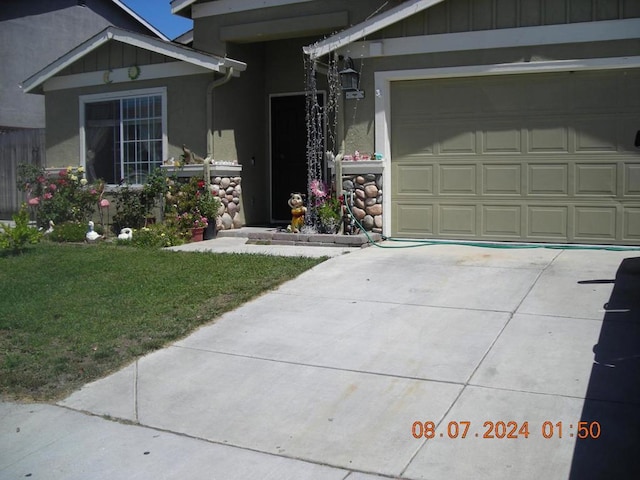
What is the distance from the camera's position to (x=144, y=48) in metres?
12.5

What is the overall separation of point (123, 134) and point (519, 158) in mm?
7111

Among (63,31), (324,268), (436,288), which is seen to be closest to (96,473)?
(436,288)

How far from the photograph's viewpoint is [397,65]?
10508 mm

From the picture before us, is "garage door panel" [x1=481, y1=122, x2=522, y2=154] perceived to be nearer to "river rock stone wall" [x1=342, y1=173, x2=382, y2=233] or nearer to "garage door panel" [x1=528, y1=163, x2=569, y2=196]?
"garage door panel" [x1=528, y1=163, x2=569, y2=196]

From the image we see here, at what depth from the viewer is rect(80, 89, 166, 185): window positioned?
41.8 feet

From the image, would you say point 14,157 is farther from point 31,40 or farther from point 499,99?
point 499,99

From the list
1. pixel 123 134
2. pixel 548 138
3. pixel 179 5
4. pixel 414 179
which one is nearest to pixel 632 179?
pixel 548 138

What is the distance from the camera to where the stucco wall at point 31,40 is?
19.3 metres

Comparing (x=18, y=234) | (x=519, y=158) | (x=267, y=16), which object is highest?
(x=267, y=16)

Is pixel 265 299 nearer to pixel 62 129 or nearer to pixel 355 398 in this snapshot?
pixel 355 398

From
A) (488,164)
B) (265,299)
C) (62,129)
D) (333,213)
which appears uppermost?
(62,129)

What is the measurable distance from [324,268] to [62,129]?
7447mm

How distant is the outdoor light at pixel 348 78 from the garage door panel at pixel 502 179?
7.38 ft
